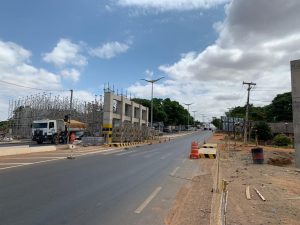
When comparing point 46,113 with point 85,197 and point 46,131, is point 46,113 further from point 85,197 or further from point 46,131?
point 85,197

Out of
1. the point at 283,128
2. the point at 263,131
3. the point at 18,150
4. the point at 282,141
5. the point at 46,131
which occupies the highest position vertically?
the point at 283,128

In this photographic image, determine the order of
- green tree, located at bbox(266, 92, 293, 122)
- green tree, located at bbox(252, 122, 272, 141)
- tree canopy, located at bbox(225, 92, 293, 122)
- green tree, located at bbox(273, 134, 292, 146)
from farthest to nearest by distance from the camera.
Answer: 1. green tree, located at bbox(266, 92, 293, 122)
2. tree canopy, located at bbox(225, 92, 293, 122)
3. green tree, located at bbox(252, 122, 272, 141)
4. green tree, located at bbox(273, 134, 292, 146)

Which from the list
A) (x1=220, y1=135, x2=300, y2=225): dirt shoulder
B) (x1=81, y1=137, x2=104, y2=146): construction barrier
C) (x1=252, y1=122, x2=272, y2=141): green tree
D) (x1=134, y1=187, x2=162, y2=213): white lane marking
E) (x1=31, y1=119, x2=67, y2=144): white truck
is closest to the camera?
(x1=220, y1=135, x2=300, y2=225): dirt shoulder

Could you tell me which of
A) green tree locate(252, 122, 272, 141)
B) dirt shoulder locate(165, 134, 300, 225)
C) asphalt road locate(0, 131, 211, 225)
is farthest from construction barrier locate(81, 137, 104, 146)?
dirt shoulder locate(165, 134, 300, 225)

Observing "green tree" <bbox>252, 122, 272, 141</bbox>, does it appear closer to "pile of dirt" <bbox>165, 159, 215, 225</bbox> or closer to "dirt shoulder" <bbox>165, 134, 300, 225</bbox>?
"dirt shoulder" <bbox>165, 134, 300, 225</bbox>

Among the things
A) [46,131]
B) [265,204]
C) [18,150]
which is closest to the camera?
[265,204]

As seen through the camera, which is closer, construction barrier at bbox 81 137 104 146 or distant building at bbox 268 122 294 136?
construction barrier at bbox 81 137 104 146

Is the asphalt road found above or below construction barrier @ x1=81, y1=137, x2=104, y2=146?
below

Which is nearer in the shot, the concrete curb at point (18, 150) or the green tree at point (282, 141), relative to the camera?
the concrete curb at point (18, 150)

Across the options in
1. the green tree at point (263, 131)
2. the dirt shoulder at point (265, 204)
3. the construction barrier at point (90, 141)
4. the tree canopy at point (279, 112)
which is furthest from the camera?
the tree canopy at point (279, 112)

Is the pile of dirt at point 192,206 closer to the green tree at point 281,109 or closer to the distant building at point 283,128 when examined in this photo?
the distant building at point 283,128

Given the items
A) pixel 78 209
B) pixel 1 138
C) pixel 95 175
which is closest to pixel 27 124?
pixel 1 138

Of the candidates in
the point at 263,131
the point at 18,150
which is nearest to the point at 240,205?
the point at 18,150

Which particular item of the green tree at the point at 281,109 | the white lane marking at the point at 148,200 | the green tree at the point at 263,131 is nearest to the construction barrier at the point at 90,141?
the green tree at the point at 263,131
